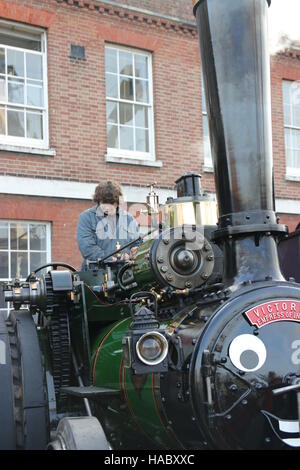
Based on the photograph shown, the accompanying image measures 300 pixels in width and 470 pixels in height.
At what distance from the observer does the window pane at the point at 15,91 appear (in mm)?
9781

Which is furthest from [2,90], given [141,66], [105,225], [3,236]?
[105,225]

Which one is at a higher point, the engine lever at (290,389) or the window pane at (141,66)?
the window pane at (141,66)

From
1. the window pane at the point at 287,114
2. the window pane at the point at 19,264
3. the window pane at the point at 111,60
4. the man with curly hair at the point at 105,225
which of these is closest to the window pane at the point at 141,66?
the window pane at the point at 111,60

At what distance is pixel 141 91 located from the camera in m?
10.9

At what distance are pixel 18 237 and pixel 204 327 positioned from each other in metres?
7.40

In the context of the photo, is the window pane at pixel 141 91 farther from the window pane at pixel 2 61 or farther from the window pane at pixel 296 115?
the window pane at pixel 296 115

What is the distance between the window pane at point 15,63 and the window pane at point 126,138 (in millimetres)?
1856

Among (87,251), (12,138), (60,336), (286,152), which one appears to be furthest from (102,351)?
(286,152)

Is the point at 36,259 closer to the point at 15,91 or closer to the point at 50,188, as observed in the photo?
the point at 50,188

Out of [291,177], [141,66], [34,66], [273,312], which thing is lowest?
[273,312]

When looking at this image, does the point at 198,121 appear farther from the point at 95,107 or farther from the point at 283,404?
the point at 283,404

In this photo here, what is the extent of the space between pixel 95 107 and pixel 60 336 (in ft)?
23.4

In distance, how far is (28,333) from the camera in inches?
134

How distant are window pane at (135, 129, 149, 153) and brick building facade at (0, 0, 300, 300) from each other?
0.02 m
